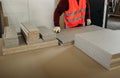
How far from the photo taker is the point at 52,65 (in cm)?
102

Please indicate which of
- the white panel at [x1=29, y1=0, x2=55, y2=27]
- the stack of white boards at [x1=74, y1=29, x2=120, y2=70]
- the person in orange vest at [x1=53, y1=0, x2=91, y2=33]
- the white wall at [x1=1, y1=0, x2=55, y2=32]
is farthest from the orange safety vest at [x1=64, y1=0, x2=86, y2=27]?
the white panel at [x1=29, y1=0, x2=55, y2=27]

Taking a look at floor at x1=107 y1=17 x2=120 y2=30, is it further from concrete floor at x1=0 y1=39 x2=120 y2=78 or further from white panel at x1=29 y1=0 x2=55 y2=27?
concrete floor at x1=0 y1=39 x2=120 y2=78

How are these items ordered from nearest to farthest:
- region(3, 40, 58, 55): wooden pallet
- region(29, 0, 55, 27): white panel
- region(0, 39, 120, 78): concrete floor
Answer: region(0, 39, 120, 78): concrete floor < region(3, 40, 58, 55): wooden pallet < region(29, 0, 55, 27): white panel

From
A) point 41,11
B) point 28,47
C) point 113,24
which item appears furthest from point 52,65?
point 113,24

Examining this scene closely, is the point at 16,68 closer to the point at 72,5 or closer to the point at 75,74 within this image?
the point at 75,74

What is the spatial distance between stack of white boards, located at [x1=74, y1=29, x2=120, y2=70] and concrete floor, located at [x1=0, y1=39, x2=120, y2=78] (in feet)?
0.13

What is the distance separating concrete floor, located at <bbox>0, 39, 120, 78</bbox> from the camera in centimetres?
91

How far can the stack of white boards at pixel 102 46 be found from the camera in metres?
0.97

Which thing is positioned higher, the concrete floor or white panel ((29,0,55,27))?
white panel ((29,0,55,27))

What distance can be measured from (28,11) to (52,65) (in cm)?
244

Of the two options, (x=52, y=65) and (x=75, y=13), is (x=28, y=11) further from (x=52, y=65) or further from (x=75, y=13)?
(x=52, y=65)

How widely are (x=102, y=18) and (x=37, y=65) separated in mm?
3017

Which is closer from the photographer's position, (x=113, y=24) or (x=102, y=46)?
(x=102, y=46)

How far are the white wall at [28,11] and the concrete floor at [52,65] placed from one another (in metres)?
2.07
